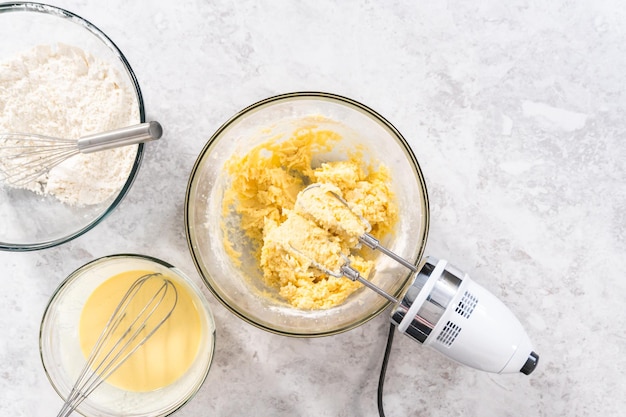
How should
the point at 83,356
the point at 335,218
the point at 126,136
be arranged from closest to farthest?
the point at 126,136
the point at 335,218
the point at 83,356

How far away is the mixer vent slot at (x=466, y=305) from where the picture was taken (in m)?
1.03

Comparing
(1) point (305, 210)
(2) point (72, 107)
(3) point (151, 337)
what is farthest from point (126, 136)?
(3) point (151, 337)

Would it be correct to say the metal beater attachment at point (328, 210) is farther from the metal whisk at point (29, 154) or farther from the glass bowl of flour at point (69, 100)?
the metal whisk at point (29, 154)

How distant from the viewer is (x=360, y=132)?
1.16m

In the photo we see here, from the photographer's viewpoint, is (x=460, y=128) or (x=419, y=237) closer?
(x=419, y=237)

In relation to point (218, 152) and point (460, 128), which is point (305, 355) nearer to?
point (218, 152)

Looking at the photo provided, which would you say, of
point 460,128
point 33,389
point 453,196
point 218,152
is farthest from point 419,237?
point 33,389

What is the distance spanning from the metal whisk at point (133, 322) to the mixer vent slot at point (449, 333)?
0.60m

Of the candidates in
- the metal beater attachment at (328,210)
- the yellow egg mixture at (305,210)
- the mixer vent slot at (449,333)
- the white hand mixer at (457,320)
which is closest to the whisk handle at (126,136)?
the yellow egg mixture at (305,210)

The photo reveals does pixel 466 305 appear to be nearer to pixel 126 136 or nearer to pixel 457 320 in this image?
pixel 457 320

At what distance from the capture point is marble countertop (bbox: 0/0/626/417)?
124 centimetres

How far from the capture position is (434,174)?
1.25 meters

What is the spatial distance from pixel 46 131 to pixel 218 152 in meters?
0.39

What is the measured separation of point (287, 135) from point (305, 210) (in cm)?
19
